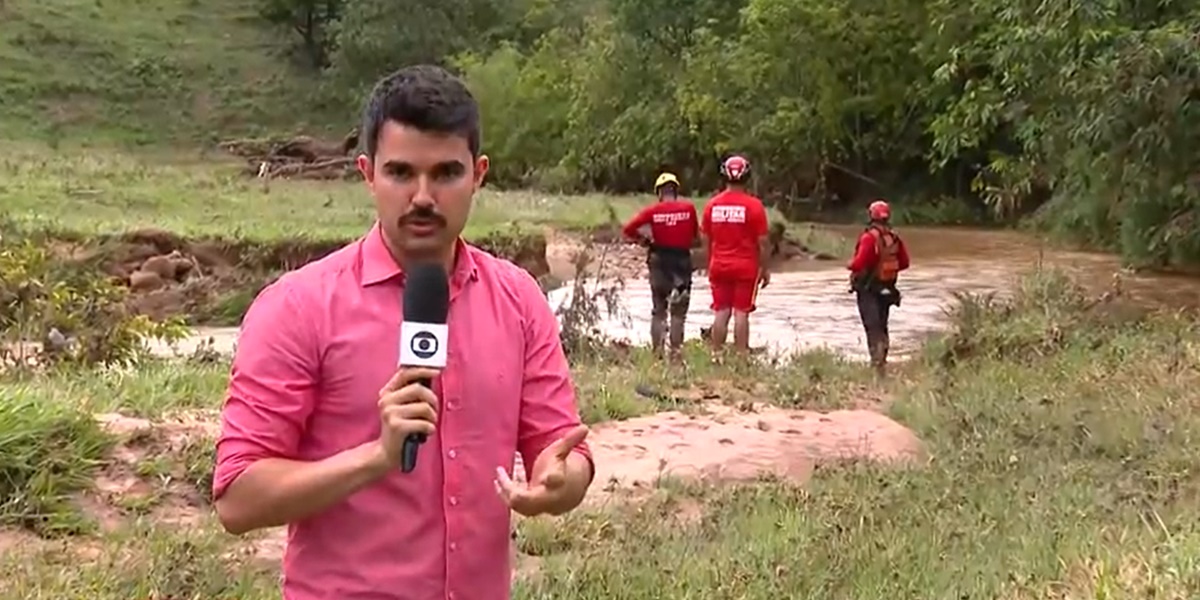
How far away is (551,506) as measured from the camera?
247 cm

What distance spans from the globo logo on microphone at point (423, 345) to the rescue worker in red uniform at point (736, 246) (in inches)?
389

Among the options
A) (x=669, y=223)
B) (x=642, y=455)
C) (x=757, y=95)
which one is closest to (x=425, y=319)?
(x=642, y=455)

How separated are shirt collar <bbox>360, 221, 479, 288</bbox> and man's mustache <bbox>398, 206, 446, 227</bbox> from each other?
85mm

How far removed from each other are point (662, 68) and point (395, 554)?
145ft

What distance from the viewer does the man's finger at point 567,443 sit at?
249 cm

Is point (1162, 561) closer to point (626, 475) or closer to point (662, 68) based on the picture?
point (626, 475)

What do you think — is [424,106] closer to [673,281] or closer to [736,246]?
[736,246]

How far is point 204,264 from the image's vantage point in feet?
66.8

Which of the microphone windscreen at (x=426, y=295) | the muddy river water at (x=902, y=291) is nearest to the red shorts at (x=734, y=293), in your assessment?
the muddy river water at (x=902, y=291)

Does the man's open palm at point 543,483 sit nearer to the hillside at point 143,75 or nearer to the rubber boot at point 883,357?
the rubber boot at point 883,357

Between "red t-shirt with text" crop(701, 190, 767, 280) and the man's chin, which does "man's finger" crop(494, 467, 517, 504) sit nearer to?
the man's chin

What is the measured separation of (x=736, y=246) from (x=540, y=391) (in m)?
9.52

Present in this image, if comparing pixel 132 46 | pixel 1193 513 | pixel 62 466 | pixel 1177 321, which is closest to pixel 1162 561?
pixel 1193 513

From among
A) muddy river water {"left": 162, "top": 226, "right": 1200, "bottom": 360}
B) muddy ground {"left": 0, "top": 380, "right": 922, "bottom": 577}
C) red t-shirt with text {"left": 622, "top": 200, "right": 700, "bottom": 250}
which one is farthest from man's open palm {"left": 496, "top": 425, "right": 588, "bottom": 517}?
muddy river water {"left": 162, "top": 226, "right": 1200, "bottom": 360}
